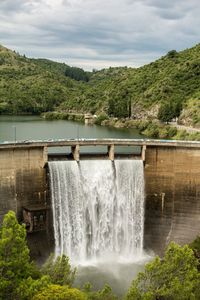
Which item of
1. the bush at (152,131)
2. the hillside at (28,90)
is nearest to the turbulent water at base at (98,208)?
the bush at (152,131)

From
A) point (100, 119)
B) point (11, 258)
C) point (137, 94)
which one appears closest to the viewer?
point (11, 258)

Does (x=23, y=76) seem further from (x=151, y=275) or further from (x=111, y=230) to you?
(x=151, y=275)

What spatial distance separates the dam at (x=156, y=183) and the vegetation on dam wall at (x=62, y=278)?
9094 mm

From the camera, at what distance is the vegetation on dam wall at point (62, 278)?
Result: 57.2ft

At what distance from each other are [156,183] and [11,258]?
16441 mm

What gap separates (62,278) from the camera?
20406mm

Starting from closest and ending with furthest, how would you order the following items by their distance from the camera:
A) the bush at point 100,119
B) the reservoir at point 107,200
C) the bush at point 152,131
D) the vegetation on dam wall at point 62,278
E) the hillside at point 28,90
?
the vegetation on dam wall at point 62,278, the reservoir at point 107,200, the bush at point 152,131, the bush at point 100,119, the hillside at point 28,90

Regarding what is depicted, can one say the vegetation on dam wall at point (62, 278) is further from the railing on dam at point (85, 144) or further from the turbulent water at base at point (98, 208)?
the railing on dam at point (85, 144)

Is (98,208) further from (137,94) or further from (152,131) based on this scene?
(137,94)

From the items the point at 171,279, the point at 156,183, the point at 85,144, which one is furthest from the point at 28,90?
the point at 171,279

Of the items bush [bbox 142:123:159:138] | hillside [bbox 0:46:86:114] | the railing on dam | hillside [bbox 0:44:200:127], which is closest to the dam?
the railing on dam

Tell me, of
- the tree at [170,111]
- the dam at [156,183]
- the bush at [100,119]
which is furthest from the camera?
the bush at [100,119]

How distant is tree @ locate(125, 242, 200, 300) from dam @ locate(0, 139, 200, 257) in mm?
11172

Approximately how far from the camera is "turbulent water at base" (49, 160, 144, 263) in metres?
29.6
